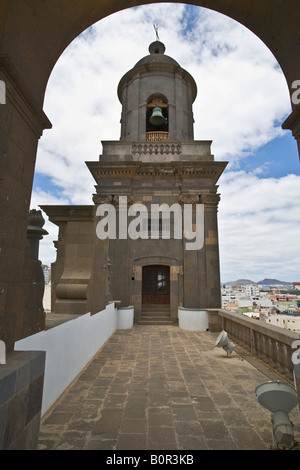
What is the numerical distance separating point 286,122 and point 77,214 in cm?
447

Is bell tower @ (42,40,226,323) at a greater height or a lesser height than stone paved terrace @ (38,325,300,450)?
greater

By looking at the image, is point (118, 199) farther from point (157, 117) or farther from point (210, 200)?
point (157, 117)

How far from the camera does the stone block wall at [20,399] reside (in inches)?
67.7

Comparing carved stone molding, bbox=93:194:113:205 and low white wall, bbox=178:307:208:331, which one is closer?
low white wall, bbox=178:307:208:331

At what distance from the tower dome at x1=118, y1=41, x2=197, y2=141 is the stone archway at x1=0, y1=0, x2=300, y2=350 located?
12.1 m

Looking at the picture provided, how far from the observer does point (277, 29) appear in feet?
10.6

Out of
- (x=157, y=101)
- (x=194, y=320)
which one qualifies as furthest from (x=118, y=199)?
(x=157, y=101)

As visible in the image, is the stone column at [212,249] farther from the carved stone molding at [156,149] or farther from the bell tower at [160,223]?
the carved stone molding at [156,149]

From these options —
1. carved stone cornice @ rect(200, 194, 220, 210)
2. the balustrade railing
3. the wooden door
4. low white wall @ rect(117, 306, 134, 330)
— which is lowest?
low white wall @ rect(117, 306, 134, 330)

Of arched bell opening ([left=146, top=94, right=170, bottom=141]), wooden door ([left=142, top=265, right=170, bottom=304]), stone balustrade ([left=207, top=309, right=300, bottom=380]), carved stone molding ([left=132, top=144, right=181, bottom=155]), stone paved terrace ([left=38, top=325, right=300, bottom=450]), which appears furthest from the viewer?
arched bell opening ([left=146, top=94, right=170, bottom=141])

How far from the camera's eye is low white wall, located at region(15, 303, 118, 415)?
3.30 m

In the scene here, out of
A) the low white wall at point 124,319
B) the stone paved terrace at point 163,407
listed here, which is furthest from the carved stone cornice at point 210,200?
the stone paved terrace at point 163,407

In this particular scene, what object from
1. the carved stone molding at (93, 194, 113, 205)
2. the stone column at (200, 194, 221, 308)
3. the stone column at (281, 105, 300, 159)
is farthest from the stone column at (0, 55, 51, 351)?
the stone column at (200, 194, 221, 308)

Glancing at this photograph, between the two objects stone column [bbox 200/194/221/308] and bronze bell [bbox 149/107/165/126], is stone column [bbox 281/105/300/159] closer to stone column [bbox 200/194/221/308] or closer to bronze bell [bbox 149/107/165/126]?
stone column [bbox 200/194/221/308]
